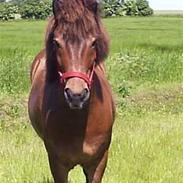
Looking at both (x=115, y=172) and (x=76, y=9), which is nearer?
(x=76, y=9)

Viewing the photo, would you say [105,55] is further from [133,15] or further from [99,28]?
[133,15]

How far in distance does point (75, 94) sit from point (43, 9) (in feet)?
186

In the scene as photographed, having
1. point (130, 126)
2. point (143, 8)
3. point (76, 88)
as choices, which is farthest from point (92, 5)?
point (143, 8)

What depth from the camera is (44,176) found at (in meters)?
5.62

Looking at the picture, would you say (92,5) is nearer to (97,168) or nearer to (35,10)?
(97,168)

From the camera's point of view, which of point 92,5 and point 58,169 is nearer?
point 92,5

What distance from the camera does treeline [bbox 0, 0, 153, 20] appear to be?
5816cm

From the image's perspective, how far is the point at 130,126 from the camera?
8.26 m

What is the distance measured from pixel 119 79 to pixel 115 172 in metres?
7.62

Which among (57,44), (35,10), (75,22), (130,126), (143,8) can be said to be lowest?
(143,8)

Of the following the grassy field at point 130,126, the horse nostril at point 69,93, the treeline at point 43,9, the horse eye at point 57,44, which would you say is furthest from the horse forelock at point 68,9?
the treeline at point 43,9

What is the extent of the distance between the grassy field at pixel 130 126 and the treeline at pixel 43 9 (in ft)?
134

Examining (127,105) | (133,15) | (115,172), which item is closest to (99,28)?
(115,172)

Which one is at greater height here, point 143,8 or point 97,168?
point 97,168
